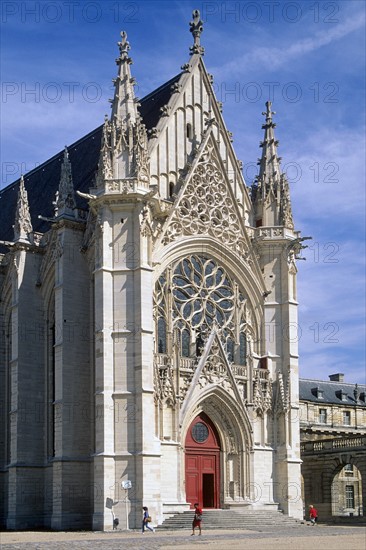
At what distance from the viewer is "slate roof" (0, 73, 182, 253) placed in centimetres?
5034

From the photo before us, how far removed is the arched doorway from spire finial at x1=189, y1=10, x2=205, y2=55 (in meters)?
18.7

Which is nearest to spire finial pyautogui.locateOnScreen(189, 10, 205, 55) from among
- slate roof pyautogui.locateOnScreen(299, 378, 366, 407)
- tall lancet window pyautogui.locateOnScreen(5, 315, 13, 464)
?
tall lancet window pyautogui.locateOnScreen(5, 315, 13, 464)

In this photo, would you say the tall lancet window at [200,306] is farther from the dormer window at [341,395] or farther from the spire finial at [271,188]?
the dormer window at [341,395]

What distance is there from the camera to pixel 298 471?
48.1 metres

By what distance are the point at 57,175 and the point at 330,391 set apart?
118ft

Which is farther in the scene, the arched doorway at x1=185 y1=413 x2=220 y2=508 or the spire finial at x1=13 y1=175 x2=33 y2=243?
the spire finial at x1=13 y1=175 x2=33 y2=243

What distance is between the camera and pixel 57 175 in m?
55.9

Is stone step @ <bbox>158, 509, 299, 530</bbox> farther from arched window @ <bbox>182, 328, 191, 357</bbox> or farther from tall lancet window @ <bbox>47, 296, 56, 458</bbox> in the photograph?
arched window @ <bbox>182, 328, 191, 357</bbox>

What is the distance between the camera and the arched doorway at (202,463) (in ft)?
148

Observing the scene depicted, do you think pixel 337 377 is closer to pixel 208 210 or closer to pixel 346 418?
pixel 346 418

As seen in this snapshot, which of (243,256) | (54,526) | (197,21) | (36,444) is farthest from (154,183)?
(54,526)

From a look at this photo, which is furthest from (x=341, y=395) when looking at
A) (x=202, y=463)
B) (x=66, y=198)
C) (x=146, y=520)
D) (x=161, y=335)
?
(x=146, y=520)

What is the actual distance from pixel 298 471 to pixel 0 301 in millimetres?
17765

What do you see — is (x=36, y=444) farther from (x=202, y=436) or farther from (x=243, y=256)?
(x=243, y=256)
